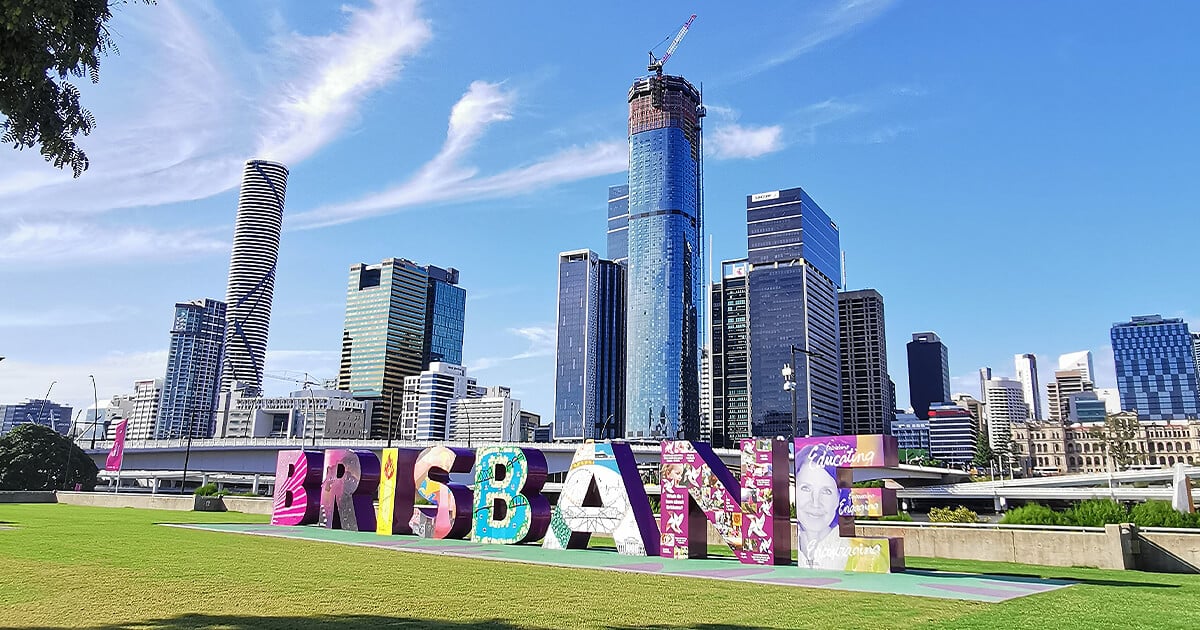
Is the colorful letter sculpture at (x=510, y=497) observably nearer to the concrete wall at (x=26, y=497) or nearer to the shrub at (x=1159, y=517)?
the shrub at (x=1159, y=517)

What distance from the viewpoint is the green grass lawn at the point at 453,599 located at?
12.5 m

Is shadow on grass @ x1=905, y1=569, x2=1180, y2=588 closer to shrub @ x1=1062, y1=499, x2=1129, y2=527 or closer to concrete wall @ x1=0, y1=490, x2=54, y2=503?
shrub @ x1=1062, y1=499, x2=1129, y2=527

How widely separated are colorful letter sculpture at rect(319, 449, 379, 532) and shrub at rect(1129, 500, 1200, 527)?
102 ft

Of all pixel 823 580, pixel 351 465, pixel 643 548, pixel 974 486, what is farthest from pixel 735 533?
→ pixel 974 486

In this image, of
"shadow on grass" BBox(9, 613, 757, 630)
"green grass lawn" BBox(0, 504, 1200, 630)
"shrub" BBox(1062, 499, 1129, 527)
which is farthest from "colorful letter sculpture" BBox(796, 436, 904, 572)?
"shrub" BBox(1062, 499, 1129, 527)

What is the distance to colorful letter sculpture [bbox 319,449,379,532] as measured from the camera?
36.4 meters

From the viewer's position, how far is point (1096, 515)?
30516 mm

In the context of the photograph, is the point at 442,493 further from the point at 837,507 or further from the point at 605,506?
the point at 837,507

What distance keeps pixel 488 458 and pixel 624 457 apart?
277 inches

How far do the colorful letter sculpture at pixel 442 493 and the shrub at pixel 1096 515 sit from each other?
2383 cm

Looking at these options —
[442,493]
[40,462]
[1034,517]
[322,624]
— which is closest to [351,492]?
[442,493]

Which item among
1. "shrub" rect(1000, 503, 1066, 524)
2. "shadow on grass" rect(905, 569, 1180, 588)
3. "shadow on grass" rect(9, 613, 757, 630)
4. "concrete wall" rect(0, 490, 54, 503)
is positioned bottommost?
"concrete wall" rect(0, 490, 54, 503)

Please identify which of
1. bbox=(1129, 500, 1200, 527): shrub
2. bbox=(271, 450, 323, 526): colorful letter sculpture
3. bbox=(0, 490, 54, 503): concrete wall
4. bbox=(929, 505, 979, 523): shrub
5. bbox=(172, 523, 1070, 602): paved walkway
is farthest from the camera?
bbox=(0, 490, 54, 503): concrete wall

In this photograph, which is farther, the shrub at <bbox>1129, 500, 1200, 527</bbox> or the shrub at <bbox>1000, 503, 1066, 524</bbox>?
the shrub at <bbox>1000, 503, 1066, 524</bbox>
